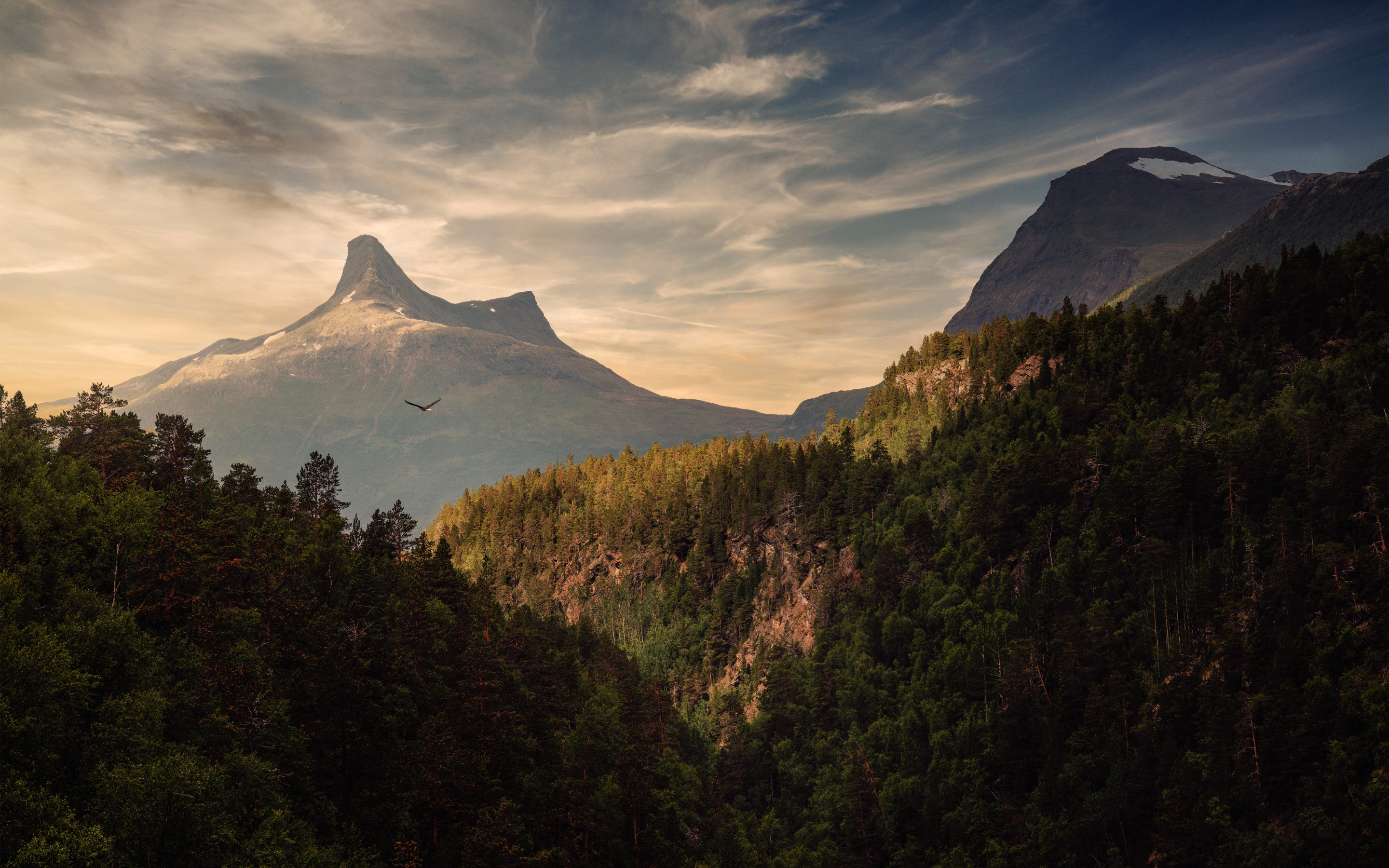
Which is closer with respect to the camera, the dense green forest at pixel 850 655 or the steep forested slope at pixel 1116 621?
the dense green forest at pixel 850 655

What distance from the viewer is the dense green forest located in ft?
162

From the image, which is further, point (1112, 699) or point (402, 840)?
point (1112, 699)

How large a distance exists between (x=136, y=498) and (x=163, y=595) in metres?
9.94

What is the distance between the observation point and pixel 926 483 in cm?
18012

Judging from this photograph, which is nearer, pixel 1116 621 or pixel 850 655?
pixel 1116 621

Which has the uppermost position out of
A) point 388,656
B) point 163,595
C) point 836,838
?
point 163,595

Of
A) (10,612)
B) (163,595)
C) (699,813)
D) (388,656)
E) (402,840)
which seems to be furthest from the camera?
(699,813)

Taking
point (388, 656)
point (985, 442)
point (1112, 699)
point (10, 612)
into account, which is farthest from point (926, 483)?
point (10, 612)

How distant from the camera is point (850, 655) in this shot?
157 metres

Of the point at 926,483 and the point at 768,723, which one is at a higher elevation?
the point at 926,483

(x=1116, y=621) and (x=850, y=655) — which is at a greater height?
(x=1116, y=621)

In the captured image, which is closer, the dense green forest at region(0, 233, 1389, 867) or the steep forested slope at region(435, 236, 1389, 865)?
the dense green forest at region(0, 233, 1389, 867)

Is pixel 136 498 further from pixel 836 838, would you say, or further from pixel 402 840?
pixel 836 838

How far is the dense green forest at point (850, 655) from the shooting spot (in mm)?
49375
